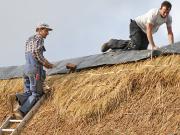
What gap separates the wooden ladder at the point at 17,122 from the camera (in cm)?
802

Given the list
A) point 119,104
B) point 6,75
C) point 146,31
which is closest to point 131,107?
point 119,104

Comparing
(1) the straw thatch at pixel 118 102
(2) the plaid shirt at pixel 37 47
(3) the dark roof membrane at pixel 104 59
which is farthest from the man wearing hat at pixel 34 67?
(3) the dark roof membrane at pixel 104 59

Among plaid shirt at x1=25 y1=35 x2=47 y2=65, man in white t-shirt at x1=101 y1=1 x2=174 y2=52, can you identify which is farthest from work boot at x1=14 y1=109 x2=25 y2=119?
man in white t-shirt at x1=101 y1=1 x2=174 y2=52

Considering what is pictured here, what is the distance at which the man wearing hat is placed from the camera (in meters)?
8.41

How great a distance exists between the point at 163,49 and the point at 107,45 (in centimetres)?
157

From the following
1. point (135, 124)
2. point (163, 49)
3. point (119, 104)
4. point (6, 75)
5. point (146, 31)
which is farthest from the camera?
point (6, 75)

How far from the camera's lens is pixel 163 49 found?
8.07 metres

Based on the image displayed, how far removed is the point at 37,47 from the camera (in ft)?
27.7

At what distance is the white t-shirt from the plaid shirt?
1.72 meters

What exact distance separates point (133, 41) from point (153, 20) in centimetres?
74

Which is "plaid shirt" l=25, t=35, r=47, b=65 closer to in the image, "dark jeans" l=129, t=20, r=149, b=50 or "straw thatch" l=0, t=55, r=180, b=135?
"straw thatch" l=0, t=55, r=180, b=135

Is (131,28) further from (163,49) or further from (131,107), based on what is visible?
(131,107)

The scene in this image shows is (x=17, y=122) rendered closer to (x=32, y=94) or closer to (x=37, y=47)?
(x=32, y=94)

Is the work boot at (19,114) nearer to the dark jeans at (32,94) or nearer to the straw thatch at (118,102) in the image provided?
the dark jeans at (32,94)
